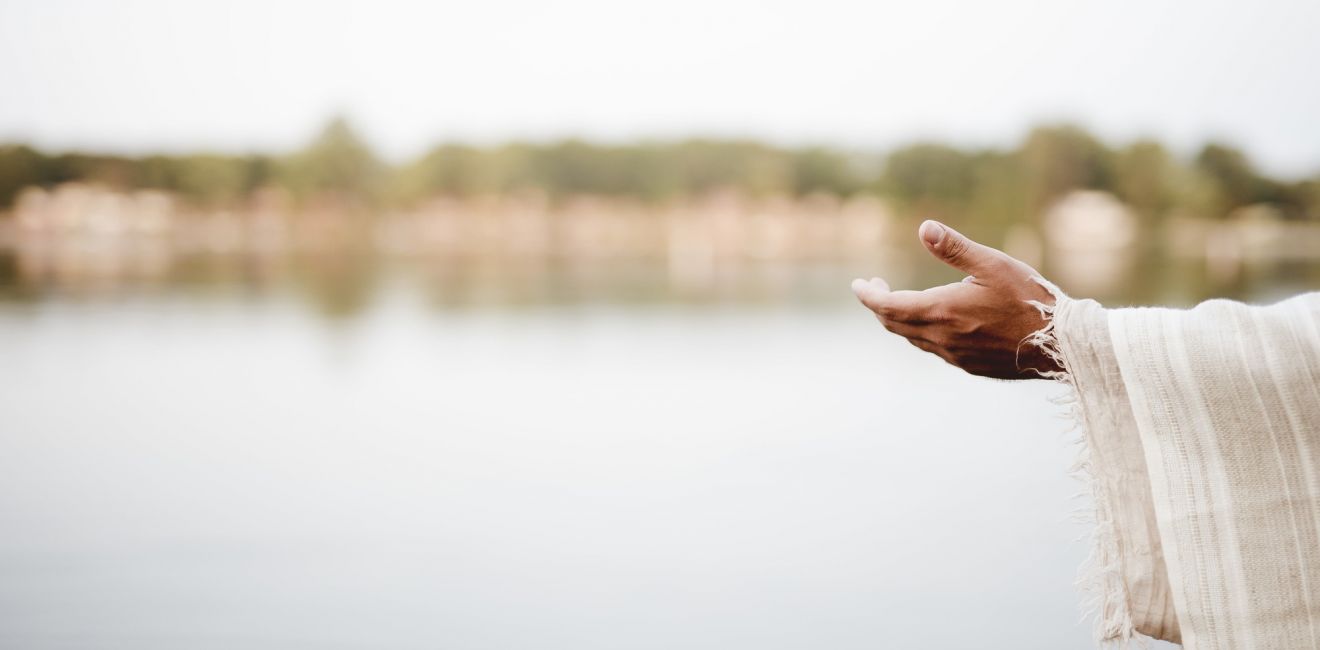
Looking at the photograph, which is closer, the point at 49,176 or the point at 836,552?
the point at 836,552

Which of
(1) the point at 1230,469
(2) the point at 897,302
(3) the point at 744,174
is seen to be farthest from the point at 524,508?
(3) the point at 744,174

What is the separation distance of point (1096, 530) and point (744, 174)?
96.9 meters

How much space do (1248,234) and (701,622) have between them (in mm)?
95902

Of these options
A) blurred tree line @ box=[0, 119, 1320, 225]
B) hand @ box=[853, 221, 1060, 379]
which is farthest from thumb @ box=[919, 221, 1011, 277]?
blurred tree line @ box=[0, 119, 1320, 225]

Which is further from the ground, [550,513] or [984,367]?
[984,367]

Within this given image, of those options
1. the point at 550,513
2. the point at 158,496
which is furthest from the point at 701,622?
the point at 158,496

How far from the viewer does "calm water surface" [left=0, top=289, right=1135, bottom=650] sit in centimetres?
384

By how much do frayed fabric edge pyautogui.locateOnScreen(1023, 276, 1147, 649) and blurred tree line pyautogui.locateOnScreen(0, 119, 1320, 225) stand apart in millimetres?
93075

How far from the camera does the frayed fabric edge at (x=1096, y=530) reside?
145 cm

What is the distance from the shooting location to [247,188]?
91.1 m

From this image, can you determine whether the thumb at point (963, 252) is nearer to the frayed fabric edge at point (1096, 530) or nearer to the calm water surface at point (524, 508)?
the frayed fabric edge at point (1096, 530)

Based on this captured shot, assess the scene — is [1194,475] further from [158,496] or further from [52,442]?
[52,442]

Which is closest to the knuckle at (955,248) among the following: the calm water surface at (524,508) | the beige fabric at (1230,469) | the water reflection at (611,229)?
the beige fabric at (1230,469)

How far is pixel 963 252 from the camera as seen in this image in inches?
59.3
